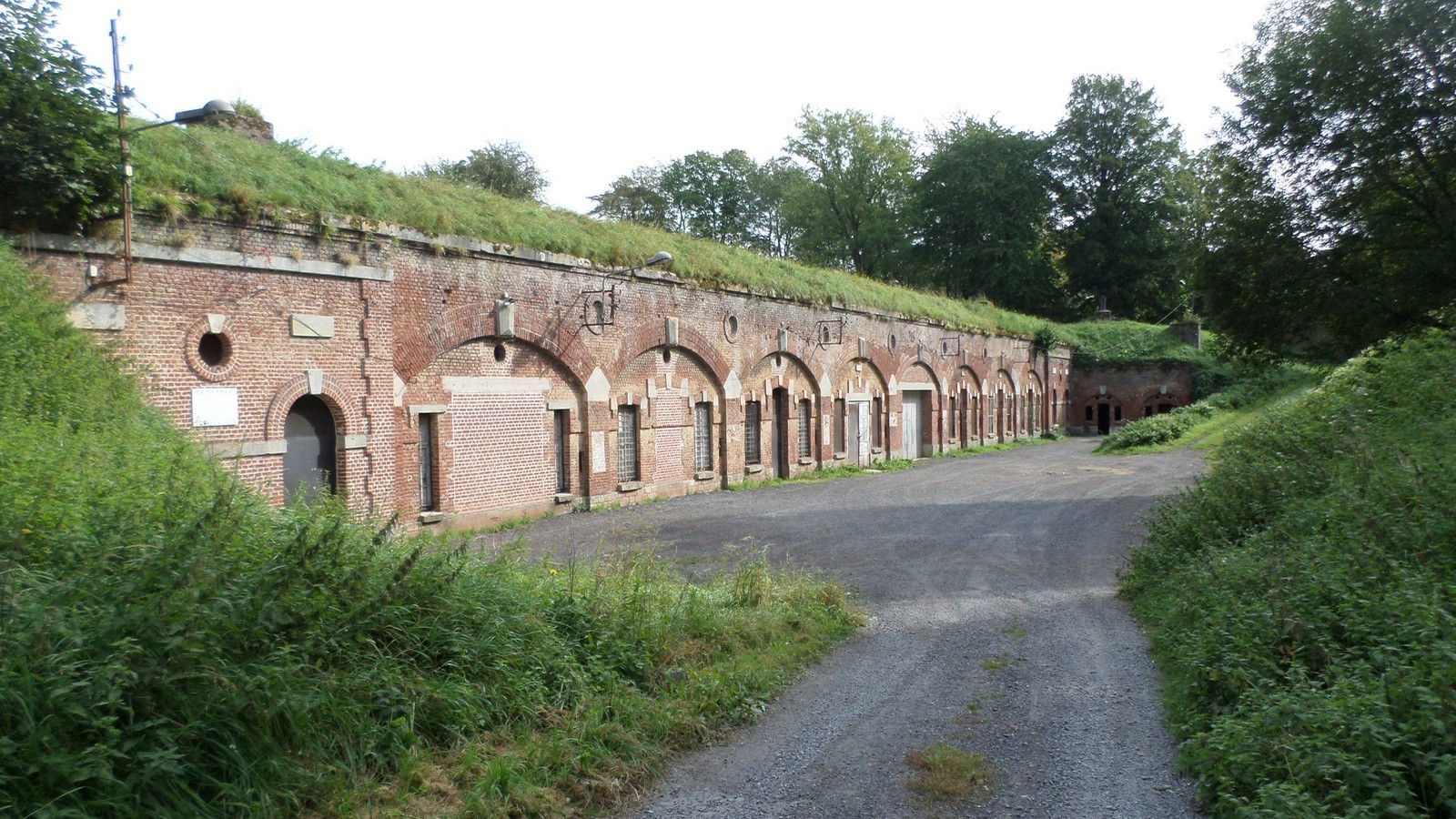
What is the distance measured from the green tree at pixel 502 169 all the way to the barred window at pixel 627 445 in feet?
64.3

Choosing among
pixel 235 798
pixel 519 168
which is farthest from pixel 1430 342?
pixel 519 168

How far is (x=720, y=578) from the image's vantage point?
8.99m

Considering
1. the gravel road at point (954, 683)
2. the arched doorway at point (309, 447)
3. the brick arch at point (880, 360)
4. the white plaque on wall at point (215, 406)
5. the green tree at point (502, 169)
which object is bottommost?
the gravel road at point (954, 683)

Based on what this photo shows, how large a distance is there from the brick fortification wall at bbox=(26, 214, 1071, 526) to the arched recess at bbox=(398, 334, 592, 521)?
0.10ft

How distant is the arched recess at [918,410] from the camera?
29.8m

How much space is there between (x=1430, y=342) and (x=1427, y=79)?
4.34 meters

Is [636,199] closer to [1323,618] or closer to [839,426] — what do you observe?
[839,426]

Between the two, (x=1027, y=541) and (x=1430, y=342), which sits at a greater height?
(x=1430, y=342)

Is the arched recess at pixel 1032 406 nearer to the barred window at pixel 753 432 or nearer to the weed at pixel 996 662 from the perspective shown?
the barred window at pixel 753 432

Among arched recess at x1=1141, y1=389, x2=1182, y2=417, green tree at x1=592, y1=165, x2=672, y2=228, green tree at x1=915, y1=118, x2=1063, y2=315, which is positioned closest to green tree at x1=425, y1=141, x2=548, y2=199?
green tree at x1=592, y1=165, x2=672, y2=228

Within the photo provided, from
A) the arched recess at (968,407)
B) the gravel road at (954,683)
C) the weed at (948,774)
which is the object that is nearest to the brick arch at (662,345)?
the gravel road at (954,683)

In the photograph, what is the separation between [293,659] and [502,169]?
118ft

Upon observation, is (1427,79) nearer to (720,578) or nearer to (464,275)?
(720,578)

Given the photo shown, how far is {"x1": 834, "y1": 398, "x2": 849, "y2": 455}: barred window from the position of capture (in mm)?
25859
